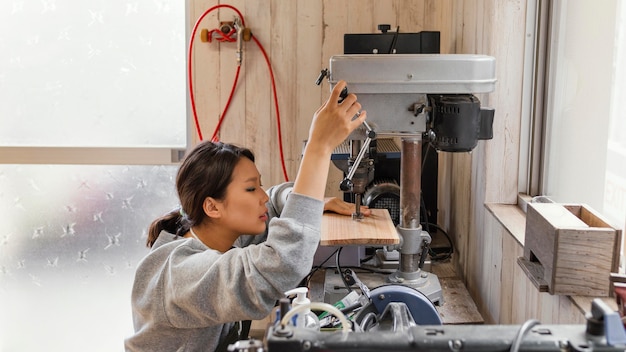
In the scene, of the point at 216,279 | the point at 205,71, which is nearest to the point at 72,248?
the point at 205,71

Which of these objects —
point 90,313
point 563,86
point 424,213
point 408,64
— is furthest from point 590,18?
point 90,313

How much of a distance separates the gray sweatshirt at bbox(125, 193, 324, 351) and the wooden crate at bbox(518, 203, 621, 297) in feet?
1.55

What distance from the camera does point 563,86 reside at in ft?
6.56

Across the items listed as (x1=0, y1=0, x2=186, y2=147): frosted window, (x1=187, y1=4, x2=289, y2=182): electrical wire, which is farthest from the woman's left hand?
(x1=0, y1=0, x2=186, y2=147): frosted window

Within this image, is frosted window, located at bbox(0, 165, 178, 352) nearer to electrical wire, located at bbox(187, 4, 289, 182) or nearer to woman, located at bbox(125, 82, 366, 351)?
electrical wire, located at bbox(187, 4, 289, 182)

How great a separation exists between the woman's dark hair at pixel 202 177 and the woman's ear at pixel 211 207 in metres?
→ 0.01

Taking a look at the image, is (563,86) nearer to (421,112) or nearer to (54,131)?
(421,112)

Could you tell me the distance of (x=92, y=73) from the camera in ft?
10.7

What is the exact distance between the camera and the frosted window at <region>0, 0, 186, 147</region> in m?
3.22

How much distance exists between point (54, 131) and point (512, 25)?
6.90ft

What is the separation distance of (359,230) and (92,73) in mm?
1791

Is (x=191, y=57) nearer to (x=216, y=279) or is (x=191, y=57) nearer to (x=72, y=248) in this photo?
(x=72, y=248)

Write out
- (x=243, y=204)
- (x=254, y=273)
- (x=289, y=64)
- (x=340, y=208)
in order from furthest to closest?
(x=289, y=64) → (x=340, y=208) → (x=243, y=204) → (x=254, y=273)

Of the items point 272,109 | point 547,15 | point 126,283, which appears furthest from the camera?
point 126,283
